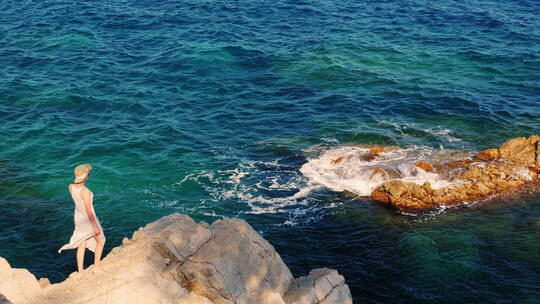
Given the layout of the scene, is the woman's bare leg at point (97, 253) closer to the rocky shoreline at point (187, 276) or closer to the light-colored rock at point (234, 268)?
the rocky shoreline at point (187, 276)

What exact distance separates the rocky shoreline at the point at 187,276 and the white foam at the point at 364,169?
12.7 metres

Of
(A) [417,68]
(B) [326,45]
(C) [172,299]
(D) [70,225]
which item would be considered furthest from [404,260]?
(B) [326,45]

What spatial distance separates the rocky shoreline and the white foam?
12694 mm

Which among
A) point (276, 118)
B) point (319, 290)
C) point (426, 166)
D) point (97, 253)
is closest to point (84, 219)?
point (97, 253)

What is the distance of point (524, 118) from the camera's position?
4047 cm

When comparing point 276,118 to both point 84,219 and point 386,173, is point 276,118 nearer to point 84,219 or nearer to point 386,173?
point 386,173

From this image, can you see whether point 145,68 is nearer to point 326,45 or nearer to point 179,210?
point 326,45

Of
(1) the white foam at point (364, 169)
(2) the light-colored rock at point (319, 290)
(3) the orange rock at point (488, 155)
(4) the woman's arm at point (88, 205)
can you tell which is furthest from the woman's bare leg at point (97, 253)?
(3) the orange rock at point (488, 155)

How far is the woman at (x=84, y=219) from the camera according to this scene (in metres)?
15.2

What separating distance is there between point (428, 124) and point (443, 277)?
16.4 m

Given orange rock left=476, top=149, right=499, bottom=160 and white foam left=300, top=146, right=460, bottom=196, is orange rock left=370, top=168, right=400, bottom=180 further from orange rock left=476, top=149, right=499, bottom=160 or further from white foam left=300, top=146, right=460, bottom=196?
orange rock left=476, top=149, right=499, bottom=160

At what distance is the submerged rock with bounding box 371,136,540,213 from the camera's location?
100ft

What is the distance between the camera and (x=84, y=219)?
1570 cm

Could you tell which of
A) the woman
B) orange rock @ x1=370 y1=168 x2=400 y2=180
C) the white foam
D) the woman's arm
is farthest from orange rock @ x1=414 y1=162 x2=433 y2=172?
the woman's arm
